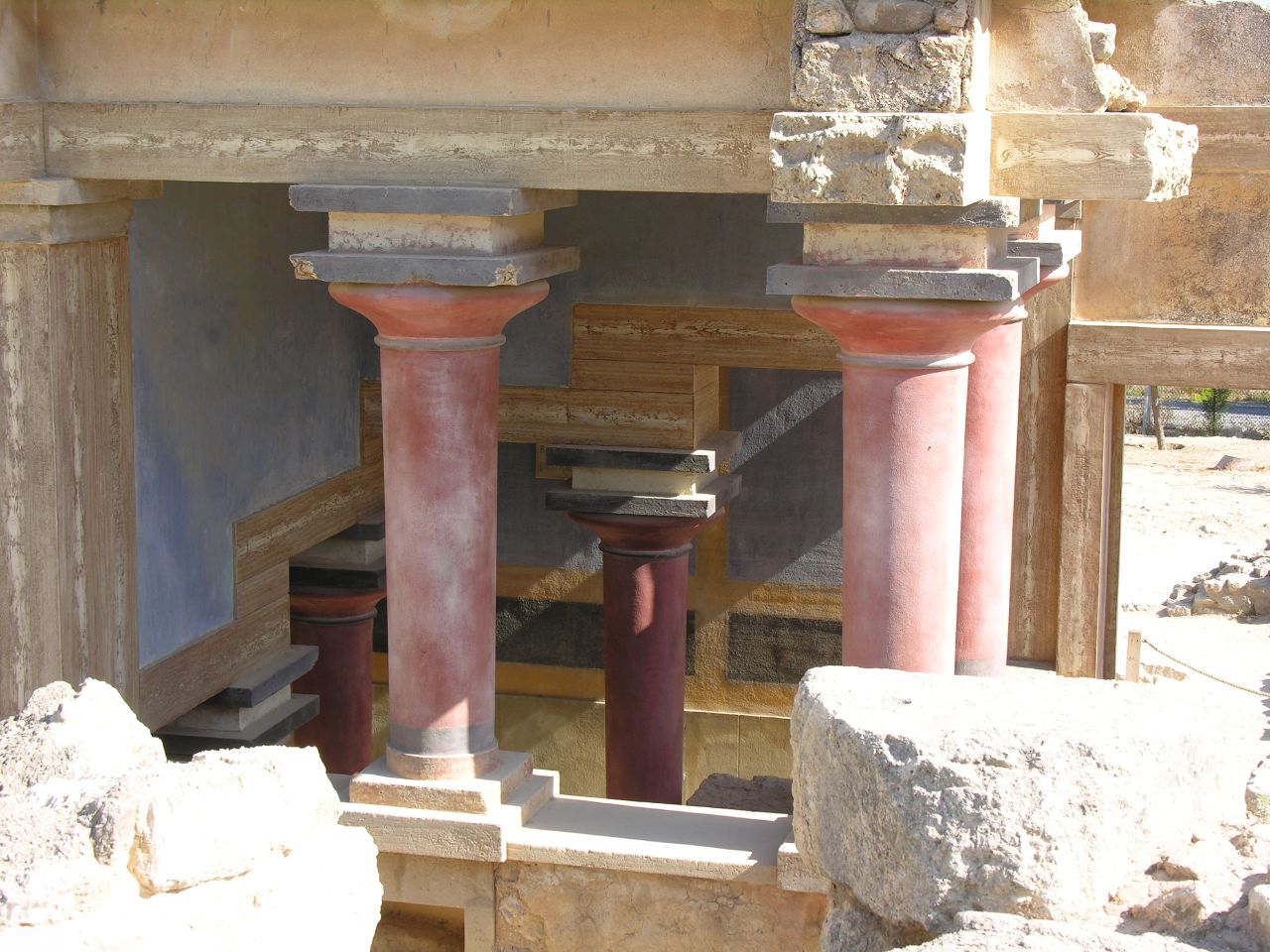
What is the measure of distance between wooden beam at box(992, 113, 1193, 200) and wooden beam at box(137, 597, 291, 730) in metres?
3.78

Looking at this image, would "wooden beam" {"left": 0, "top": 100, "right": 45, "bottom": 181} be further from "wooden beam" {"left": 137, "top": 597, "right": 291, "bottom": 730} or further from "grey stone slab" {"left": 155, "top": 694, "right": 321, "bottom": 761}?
"grey stone slab" {"left": 155, "top": 694, "right": 321, "bottom": 761}

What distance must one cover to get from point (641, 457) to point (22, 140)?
3.43 m

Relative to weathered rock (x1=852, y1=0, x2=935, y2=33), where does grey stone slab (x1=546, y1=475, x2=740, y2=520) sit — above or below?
below

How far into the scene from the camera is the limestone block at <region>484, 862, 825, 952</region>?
552cm

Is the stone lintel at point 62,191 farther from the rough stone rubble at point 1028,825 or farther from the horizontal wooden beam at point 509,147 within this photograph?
the rough stone rubble at point 1028,825

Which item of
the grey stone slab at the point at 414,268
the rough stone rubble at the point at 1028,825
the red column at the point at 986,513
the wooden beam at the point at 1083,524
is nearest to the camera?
the rough stone rubble at the point at 1028,825

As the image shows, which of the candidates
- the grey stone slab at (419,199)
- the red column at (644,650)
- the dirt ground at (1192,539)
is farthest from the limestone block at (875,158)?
the dirt ground at (1192,539)

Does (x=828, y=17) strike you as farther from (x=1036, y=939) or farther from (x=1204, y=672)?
(x=1204, y=672)

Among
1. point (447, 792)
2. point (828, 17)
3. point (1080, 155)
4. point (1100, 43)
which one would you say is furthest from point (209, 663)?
point (1100, 43)

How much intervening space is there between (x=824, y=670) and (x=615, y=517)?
15.9ft

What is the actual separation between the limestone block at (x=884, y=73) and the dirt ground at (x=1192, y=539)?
413 cm

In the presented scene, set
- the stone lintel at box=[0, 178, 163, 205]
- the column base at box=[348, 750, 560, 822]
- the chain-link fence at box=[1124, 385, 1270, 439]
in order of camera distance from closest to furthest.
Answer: the column base at box=[348, 750, 560, 822], the stone lintel at box=[0, 178, 163, 205], the chain-link fence at box=[1124, 385, 1270, 439]

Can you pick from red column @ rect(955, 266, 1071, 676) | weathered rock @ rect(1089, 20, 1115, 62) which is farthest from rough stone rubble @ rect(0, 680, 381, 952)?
red column @ rect(955, 266, 1071, 676)

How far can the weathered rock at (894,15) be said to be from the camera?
192 inches
